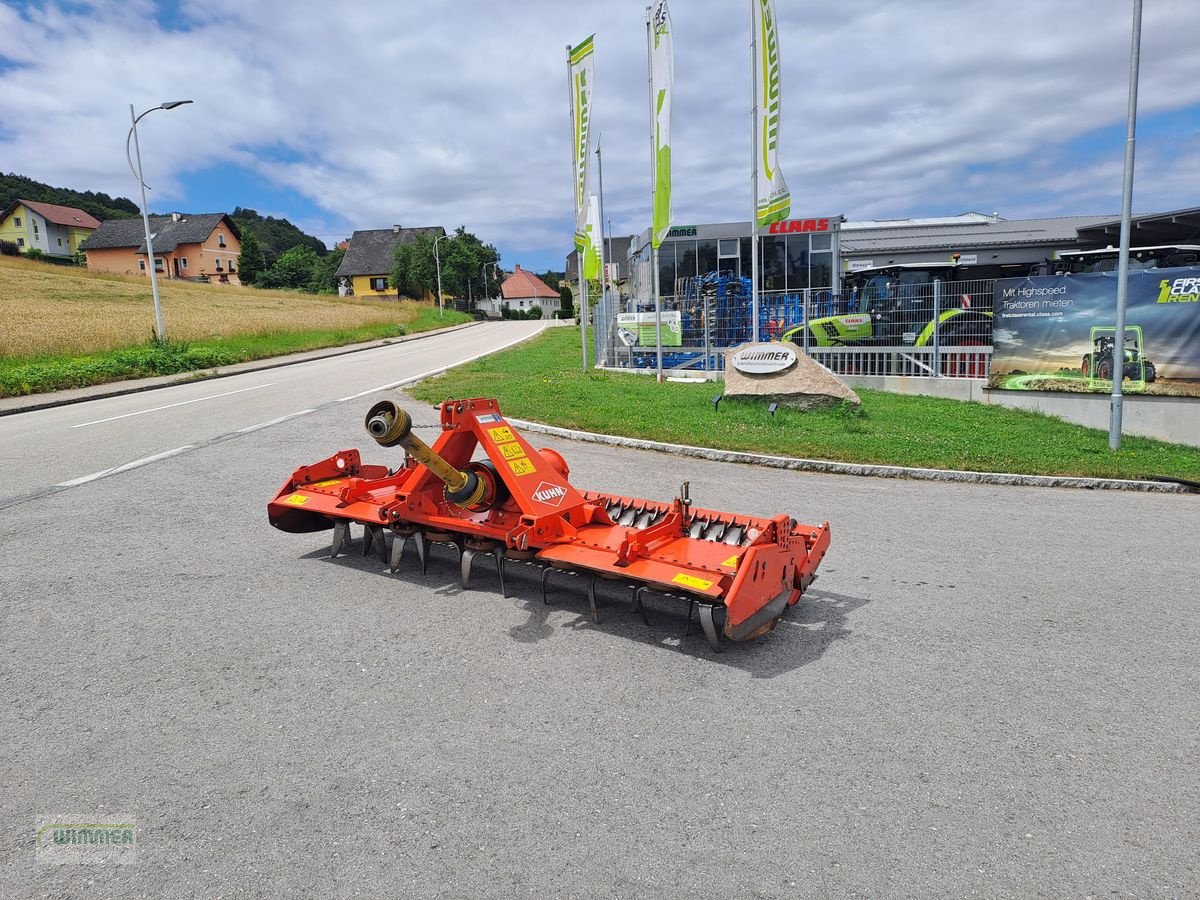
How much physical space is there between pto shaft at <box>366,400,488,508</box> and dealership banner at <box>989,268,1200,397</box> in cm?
988

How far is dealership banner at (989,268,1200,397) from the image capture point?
11578mm

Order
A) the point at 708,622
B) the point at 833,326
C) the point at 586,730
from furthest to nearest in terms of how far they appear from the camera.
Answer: the point at 833,326, the point at 708,622, the point at 586,730

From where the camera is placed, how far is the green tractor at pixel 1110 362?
39.2ft

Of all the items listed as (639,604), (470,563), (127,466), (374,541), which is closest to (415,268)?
(127,466)

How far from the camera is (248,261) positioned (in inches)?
3553

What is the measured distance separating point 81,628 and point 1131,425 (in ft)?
43.6

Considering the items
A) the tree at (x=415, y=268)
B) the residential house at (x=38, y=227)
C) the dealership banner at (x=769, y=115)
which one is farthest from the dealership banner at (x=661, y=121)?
the residential house at (x=38, y=227)

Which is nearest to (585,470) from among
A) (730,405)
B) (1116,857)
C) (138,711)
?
(730,405)

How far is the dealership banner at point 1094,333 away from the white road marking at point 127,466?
12376 millimetres

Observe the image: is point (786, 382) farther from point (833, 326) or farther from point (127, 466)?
point (127, 466)

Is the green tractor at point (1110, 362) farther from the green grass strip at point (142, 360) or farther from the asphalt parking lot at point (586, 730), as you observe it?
the green grass strip at point (142, 360)

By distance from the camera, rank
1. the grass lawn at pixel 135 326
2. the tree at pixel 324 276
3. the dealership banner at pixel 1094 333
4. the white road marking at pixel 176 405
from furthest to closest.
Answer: the tree at pixel 324 276, the grass lawn at pixel 135 326, the white road marking at pixel 176 405, the dealership banner at pixel 1094 333

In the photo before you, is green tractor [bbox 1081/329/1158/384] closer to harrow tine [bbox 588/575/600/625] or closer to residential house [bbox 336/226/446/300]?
harrow tine [bbox 588/575/600/625]

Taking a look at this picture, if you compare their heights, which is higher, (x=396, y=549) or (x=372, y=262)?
(x=372, y=262)
